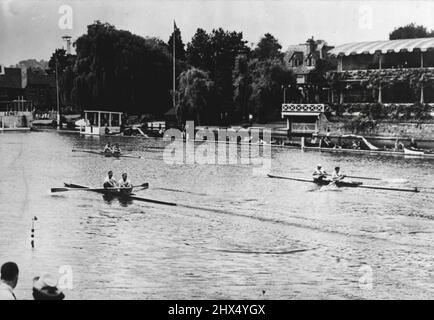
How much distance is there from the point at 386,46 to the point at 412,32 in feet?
88.8

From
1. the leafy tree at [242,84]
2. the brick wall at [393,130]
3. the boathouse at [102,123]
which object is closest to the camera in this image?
the brick wall at [393,130]

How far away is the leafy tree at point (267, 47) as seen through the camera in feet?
309

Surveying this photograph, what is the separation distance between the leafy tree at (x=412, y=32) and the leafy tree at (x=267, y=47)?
57.0ft

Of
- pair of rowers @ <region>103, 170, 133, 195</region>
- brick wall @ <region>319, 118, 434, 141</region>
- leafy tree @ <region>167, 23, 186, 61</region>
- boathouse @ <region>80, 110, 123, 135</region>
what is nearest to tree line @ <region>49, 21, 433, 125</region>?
boathouse @ <region>80, 110, 123, 135</region>

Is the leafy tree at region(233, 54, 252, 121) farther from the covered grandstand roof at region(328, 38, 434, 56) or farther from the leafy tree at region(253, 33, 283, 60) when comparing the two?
the covered grandstand roof at region(328, 38, 434, 56)

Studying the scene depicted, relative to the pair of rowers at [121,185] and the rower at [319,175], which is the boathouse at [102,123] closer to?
the rower at [319,175]

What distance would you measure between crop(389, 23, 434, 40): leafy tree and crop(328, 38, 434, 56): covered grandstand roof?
21.6 meters

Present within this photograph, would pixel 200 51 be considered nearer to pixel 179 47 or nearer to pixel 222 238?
pixel 179 47

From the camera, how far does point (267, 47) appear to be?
94750mm

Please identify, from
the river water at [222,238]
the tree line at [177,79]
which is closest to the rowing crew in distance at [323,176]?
the river water at [222,238]

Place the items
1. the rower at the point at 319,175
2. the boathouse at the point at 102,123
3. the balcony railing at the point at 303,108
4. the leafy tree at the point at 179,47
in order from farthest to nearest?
1. the leafy tree at the point at 179,47
2. the boathouse at the point at 102,123
3. the balcony railing at the point at 303,108
4. the rower at the point at 319,175

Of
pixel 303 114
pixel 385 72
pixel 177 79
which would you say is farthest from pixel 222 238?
pixel 177 79

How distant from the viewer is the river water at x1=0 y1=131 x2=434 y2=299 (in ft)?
59.0
